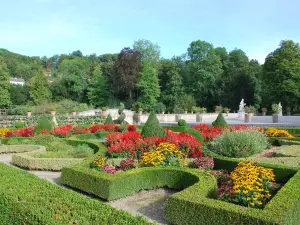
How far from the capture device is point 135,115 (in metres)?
30.9

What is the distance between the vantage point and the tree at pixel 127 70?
41438 millimetres

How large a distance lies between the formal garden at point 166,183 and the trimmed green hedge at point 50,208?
0.01 m

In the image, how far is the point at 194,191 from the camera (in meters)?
5.12

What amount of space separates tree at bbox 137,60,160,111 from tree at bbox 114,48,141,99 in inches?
42.2

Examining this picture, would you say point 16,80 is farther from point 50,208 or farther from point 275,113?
point 50,208

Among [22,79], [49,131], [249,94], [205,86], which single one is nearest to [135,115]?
[49,131]

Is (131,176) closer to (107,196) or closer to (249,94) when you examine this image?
(107,196)

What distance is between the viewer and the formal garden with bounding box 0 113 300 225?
400 centimetres

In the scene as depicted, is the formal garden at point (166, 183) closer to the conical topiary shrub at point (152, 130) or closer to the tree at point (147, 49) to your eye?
the conical topiary shrub at point (152, 130)

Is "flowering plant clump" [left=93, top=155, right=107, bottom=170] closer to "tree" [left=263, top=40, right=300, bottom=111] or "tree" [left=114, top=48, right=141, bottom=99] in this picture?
"tree" [left=263, top=40, right=300, bottom=111]

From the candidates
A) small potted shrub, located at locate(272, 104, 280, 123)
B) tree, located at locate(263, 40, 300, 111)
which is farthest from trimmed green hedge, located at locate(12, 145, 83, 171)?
tree, located at locate(263, 40, 300, 111)

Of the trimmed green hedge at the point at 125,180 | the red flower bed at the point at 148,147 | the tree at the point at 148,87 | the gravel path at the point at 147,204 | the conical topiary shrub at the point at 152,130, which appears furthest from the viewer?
the tree at the point at 148,87

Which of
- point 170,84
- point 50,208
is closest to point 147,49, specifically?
point 170,84

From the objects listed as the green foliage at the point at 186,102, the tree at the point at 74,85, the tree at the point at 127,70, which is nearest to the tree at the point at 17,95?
the tree at the point at 74,85
